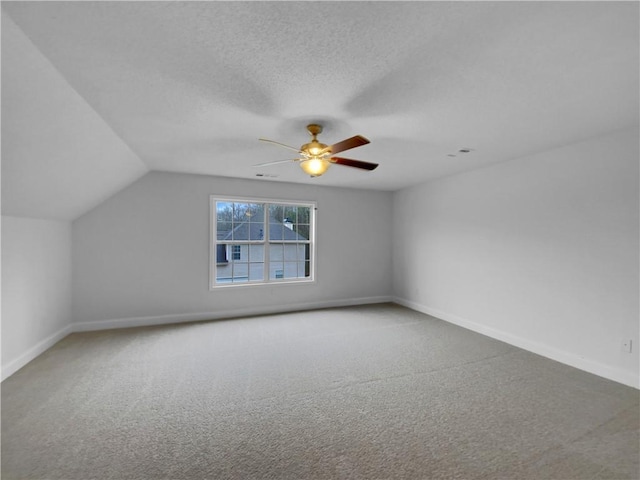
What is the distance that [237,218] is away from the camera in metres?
5.21

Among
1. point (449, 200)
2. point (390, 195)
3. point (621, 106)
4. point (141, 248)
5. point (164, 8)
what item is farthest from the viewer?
point (390, 195)

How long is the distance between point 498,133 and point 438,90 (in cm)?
124

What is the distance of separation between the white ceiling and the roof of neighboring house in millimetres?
2046

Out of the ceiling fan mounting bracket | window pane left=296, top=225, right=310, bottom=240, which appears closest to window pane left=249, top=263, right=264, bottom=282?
window pane left=296, top=225, right=310, bottom=240

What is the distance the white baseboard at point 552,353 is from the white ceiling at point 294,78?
7.75 feet

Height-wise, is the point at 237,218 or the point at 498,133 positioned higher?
the point at 498,133

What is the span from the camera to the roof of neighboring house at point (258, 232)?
5.17 meters

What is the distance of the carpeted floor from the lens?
179 centimetres

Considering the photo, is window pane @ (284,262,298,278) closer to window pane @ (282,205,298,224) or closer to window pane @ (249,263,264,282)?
window pane @ (249,263,264,282)

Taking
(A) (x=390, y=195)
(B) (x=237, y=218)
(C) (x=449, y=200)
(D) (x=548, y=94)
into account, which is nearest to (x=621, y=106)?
(D) (x=548, y=94)

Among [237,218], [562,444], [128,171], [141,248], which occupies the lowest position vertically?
[562,444]

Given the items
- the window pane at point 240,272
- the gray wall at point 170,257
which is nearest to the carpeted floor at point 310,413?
the gray wall at point 170,257

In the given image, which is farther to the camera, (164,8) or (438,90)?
(438,90)

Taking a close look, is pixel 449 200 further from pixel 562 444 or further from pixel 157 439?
pixel 157 439
